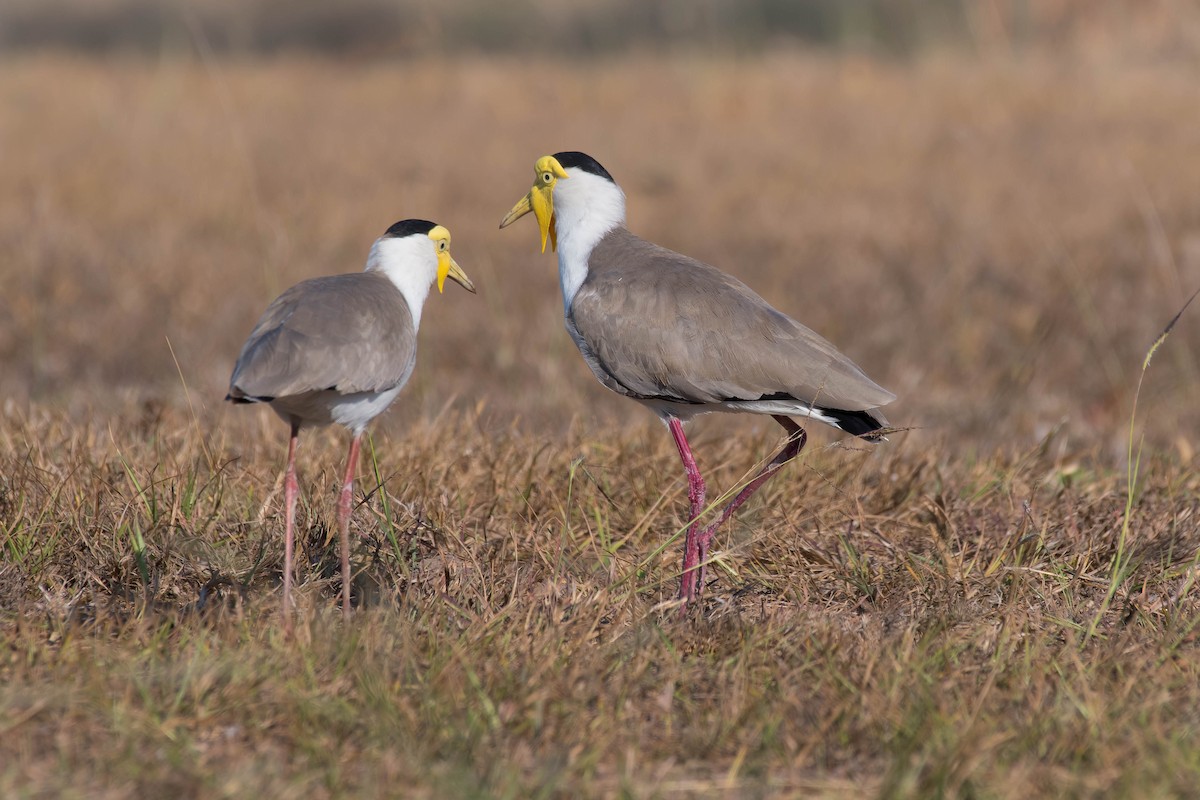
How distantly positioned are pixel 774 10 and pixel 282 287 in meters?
17.3

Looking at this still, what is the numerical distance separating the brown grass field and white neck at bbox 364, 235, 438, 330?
0.60m

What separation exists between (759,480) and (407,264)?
116cm

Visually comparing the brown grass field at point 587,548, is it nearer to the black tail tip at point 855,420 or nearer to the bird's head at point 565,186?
the black tail tip at point 855,420

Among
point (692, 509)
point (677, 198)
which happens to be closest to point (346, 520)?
point (692, 509)

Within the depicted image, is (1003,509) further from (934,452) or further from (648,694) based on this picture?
(648,694)

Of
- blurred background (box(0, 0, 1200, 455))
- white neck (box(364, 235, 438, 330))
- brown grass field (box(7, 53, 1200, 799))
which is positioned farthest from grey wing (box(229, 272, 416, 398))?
blurred background (box(0, 0, 1200, 455))

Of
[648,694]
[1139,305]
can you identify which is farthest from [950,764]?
[1139,305]

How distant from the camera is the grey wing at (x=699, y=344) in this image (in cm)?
376

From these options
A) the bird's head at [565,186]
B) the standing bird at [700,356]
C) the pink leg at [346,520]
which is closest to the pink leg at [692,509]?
the standing bird at [700,356]

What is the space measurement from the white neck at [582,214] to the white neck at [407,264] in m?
0.57

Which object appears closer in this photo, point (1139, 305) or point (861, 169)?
point (1139, 305)

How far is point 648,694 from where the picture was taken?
303cm

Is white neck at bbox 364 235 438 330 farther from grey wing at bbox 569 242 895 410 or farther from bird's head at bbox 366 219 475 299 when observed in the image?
grey wing at bbox 569 242 895 410

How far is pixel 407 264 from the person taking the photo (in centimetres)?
376
